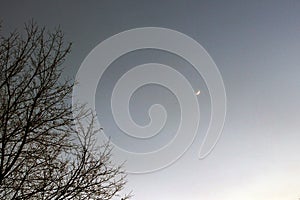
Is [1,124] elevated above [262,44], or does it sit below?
below

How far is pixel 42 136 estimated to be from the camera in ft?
10.3

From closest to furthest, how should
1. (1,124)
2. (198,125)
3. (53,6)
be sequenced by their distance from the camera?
(1,124)
(53,6)
(198,125)

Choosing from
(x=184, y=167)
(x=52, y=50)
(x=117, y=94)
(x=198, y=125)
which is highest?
(x=117, y=94)

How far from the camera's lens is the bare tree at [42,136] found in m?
2.94

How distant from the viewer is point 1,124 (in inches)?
115

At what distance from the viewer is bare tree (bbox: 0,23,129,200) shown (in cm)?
294

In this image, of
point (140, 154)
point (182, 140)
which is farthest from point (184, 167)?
point (140, 154)

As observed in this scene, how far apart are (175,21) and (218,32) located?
94 centimetres

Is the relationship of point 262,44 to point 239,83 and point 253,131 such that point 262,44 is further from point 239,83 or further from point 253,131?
point 253,131

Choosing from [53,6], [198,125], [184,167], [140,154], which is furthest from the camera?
[184,167]

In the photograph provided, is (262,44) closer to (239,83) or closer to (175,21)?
(239,83)

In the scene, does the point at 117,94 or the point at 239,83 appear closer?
the point at 117,94

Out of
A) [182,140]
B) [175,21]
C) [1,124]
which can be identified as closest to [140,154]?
[182,140]

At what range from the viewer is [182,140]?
691 cm
